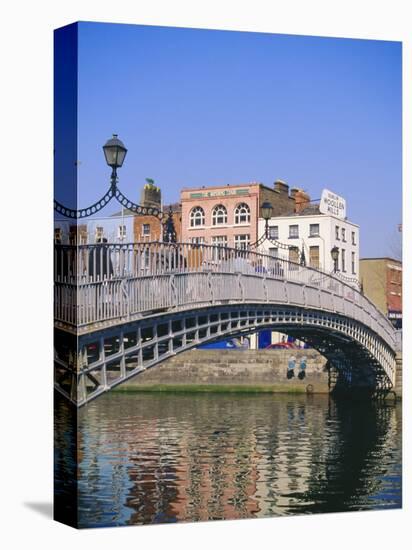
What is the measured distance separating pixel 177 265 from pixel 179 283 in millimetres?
414

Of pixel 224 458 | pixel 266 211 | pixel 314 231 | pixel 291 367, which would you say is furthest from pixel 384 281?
pixel 224 458

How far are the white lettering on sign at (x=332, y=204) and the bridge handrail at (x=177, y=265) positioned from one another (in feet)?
3.64

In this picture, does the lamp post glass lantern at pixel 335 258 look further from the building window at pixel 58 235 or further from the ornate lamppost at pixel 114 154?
the building window at pixel 58 235

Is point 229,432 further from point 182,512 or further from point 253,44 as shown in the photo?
point 253,44

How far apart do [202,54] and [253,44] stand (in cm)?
89

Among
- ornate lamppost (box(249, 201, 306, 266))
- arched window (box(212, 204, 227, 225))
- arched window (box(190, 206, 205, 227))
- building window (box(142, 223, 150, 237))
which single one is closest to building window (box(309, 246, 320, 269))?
ornate lamppost (box(249, 201, 306, 266))

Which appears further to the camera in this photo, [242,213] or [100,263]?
[242,213]

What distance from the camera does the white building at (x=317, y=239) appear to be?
2261cm

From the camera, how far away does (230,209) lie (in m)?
21.4

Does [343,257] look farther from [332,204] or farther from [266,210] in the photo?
[266,210]

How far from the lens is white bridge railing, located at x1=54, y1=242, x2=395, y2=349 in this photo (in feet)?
65.1

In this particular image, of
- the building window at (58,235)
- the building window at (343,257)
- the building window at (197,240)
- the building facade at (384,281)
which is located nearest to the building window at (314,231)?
the building window at (343,257)

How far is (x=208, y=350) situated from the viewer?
74.9 ft

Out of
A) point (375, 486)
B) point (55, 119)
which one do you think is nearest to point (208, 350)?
point (375, 486)
